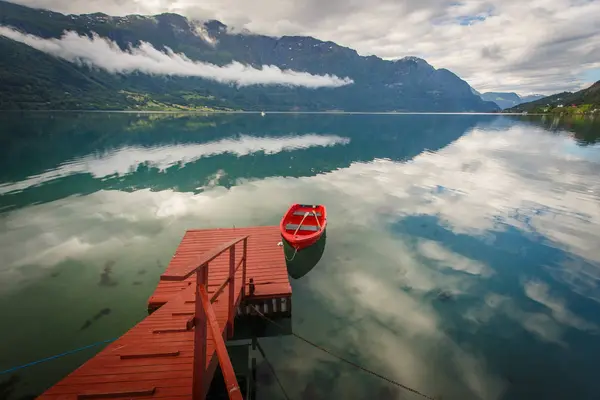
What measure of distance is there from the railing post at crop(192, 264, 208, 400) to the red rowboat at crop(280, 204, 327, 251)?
15.1 meters

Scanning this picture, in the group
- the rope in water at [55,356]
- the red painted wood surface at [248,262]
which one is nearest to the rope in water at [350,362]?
the red painted wood surface at [248,262]

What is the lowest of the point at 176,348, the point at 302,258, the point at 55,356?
the point at 302,258

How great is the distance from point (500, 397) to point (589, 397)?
3265mm

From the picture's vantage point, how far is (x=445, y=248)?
25125 mm

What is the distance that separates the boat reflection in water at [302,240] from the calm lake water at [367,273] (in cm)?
98

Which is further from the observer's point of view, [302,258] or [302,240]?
[302,258]

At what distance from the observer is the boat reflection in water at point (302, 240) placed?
22245mm

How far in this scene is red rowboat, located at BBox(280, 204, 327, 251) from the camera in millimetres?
22469

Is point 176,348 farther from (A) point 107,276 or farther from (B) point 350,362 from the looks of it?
(A) point 107,276

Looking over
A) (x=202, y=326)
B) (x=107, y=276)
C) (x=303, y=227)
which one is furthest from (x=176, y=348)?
(x=303, y=227)

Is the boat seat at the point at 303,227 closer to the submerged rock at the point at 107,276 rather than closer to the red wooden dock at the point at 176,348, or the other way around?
the red wooden dock at the point at 176,348

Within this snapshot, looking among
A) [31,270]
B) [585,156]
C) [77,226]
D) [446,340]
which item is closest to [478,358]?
[446,340]

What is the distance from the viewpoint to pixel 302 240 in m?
22.2

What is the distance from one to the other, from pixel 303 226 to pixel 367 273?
271 inches
